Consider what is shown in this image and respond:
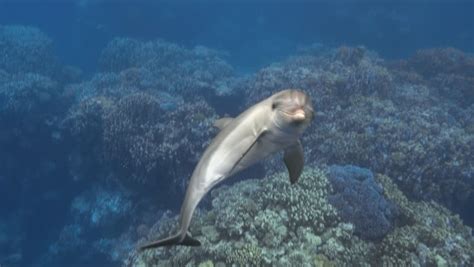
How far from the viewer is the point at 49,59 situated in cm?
2345

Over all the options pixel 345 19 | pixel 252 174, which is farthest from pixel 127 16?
pixel 252 174

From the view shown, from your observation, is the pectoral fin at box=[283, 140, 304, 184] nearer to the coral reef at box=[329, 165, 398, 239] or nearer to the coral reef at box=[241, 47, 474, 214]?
the coral reef at box=[329, 165, 398, 239]

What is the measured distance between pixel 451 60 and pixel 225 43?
22.2 metres

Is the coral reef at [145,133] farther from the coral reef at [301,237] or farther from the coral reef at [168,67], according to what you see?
the coral reef at [301,237]

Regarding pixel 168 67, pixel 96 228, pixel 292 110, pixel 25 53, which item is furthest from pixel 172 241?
pixel 25 53

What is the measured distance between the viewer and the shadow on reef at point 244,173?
712 cm

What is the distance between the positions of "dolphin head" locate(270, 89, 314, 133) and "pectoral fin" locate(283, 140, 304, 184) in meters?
0.53

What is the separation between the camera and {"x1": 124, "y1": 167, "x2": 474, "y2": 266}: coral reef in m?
6.61

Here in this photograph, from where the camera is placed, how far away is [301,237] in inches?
273

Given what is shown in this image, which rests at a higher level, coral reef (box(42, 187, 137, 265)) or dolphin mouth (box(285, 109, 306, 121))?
dolphin mouth (box(285, 109, 306, 121))

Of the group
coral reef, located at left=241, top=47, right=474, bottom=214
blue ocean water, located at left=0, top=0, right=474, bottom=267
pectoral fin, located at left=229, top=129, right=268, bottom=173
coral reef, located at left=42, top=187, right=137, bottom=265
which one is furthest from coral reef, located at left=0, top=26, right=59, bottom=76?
pectoral fin, located at left=229, top=129, right=268, bottom=173

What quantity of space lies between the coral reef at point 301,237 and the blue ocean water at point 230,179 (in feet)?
0.08

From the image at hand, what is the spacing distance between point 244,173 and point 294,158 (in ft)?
28.0

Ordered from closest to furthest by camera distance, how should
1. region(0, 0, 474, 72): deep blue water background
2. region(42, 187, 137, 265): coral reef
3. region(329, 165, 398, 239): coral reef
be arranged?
1. region(329, 165, 398, 239): coral reef
2. region(42, 187, 137, 265): coral reef
3. region(0, 0, 474, 72): deep blue water background
